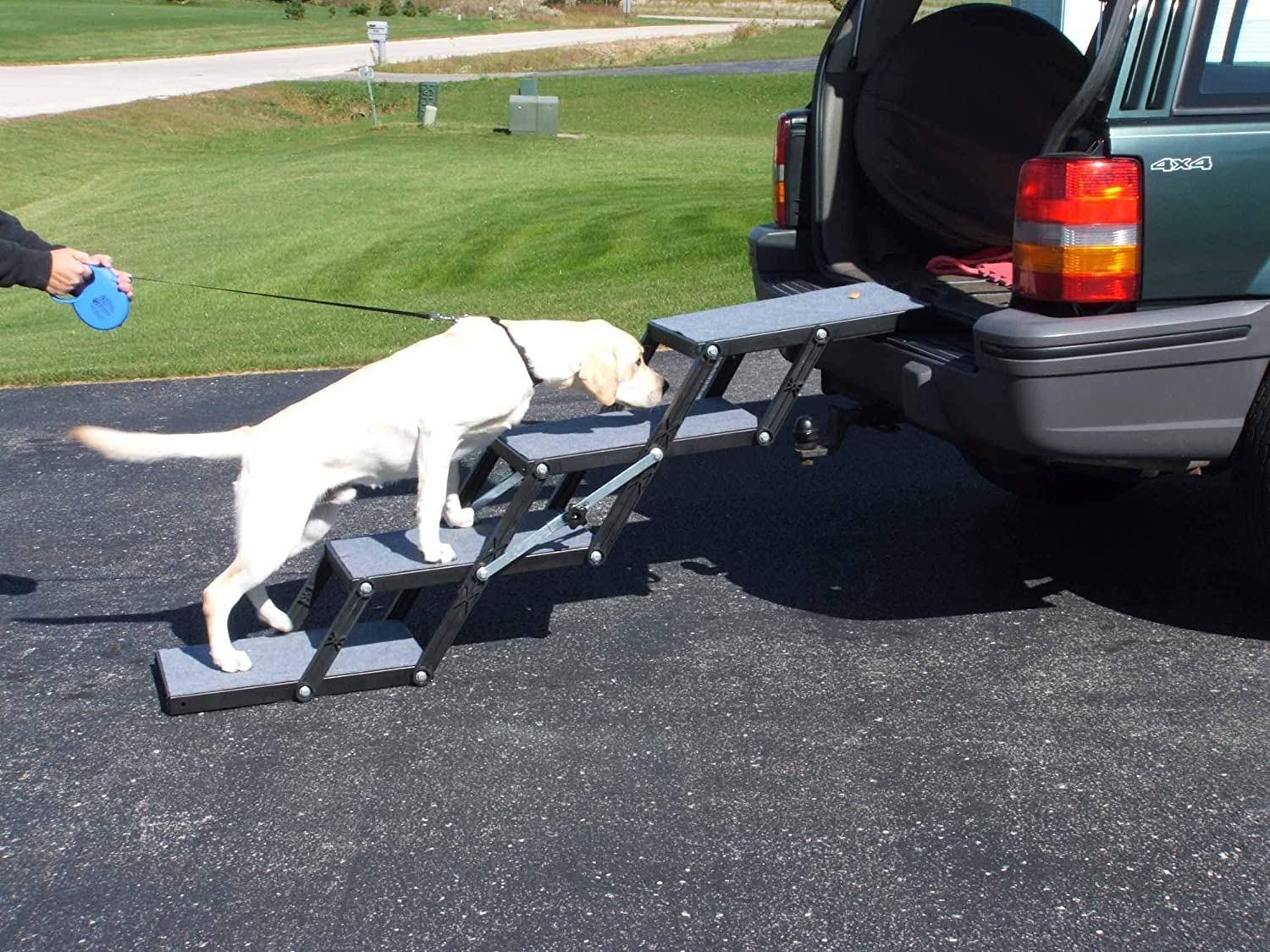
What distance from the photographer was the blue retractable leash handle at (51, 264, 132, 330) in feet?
16.2

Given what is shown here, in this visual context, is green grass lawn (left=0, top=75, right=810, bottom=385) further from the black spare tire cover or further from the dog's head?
the dog's head

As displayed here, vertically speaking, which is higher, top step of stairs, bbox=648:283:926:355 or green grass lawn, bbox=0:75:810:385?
top step of stairs, bbox=648:283:926:355

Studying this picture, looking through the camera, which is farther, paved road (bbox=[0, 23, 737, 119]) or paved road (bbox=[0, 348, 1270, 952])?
paved road (bbox=[0, 23, 737, 119])

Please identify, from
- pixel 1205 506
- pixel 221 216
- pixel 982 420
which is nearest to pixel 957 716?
pixel 982 420

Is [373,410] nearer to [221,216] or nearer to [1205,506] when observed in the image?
[1205,506]

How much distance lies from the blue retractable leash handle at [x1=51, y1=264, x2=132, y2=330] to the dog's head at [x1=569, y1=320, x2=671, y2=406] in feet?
5.51

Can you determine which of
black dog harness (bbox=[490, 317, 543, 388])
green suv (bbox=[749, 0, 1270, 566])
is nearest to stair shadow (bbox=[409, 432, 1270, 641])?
green suv (bbox=[749, 0, 1270, 566])

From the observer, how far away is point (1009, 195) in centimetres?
562

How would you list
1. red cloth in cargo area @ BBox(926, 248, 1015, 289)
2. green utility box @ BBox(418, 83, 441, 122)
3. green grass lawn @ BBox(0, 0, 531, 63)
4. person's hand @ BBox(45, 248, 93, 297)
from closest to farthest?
person's hand @ BBox(45, 248, 93, 297)
red cloth in cargo area @ BBox(926, 248, 1015, 289)
green utility box @ BBox(418, 83, 441, 122)
green grass lawn @ BBox(0, 0, 531, 63)

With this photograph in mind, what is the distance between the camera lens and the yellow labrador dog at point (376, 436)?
13.8 ft

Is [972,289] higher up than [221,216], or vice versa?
[972,289]

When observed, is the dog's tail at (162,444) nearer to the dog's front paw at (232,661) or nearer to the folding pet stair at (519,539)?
the folding pet stair at (519,539)

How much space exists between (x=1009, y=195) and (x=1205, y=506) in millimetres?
1503

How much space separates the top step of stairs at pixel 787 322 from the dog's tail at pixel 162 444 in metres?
1.41
